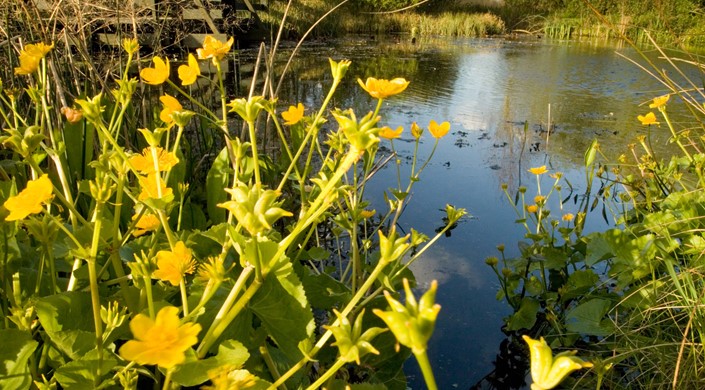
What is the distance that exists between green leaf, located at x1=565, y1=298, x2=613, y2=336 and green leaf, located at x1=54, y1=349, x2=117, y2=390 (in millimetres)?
945

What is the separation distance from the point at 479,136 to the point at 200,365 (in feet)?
10.2

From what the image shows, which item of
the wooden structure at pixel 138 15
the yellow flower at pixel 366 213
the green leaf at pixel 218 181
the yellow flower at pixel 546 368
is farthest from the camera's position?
the wooden structure at pixel 138 15

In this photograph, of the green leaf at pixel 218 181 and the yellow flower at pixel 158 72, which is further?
the green leaf at pixel 218 181

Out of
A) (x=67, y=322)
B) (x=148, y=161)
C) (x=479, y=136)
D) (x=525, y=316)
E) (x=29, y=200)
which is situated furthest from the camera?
(x=479, y=136)

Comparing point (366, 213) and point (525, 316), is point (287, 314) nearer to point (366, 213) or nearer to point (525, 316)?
point (366, 213)

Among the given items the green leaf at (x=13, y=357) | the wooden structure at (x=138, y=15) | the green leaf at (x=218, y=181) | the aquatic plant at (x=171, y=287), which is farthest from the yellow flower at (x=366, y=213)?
the wooden structure at (x=138, y=15)

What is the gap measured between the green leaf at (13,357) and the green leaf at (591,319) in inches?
39.7

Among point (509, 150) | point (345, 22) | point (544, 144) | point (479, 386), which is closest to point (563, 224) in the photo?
point (479, 386)

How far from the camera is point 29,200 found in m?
0.49

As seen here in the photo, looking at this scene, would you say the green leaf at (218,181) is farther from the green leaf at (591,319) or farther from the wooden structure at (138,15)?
the green leaf at (591,319)

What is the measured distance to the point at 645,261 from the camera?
123 centimetres

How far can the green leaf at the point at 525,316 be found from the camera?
1326 millimetres

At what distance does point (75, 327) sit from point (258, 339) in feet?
0.72

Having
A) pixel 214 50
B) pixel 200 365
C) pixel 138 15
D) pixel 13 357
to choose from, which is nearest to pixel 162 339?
pixel 200 365
